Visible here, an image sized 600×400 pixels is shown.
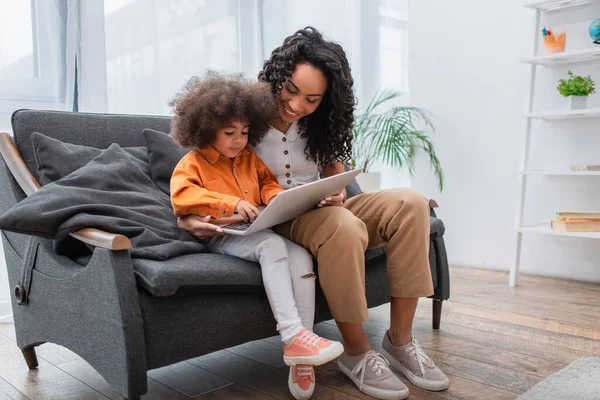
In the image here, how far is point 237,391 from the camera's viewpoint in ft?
5.17

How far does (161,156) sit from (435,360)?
3.52ft

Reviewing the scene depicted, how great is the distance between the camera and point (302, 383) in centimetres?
148

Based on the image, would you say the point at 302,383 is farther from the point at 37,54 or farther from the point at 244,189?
the point at 37,54

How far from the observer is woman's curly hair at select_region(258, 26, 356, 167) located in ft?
5.47

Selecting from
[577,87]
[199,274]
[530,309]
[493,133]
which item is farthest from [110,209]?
[493,133]

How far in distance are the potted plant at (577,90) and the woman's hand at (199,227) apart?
1.93m

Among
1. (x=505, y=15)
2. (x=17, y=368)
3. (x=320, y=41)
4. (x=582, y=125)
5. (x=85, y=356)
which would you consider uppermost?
(x=505, y=15)

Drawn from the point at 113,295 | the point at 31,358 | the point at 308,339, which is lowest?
the point at 31,358

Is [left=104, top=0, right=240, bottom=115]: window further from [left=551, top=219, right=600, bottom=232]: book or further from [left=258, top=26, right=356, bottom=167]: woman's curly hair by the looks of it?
[left=551, top=219, right=600, bottom=232]: book

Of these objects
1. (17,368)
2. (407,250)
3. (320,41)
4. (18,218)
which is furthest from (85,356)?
(320,41)

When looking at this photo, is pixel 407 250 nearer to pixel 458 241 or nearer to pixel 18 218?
pixel 18 218

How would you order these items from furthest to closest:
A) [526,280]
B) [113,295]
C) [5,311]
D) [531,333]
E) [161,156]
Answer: [526,280] < [5,311] < [531,333] < [161,156] < [113,295]

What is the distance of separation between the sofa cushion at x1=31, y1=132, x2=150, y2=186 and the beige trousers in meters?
0.63

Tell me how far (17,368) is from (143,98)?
61.5 inches
